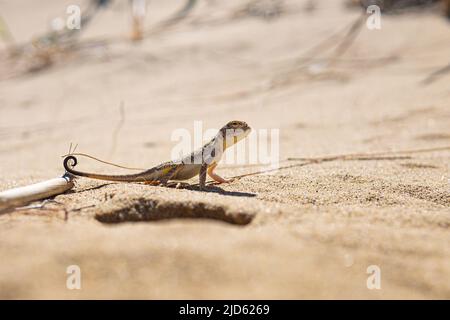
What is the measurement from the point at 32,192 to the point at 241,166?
208 cm

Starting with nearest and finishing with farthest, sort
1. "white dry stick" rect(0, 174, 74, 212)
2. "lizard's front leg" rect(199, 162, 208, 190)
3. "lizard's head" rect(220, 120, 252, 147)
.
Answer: "white dry stick" rect(0, 174, 74, 212), "lizard's front leg" rect(199, 162, 208, 190), "lizard's head" rect(220, 120, 252, 147)

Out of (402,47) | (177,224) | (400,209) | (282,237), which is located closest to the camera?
(282,237)

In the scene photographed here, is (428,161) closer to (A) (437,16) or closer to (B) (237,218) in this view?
(B) (237,218)

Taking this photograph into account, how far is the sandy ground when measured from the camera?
1900 millimetres

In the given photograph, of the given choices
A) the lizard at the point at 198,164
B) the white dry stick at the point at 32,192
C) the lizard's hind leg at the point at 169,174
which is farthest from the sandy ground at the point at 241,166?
the lizard's hind leg at the point at 169,174

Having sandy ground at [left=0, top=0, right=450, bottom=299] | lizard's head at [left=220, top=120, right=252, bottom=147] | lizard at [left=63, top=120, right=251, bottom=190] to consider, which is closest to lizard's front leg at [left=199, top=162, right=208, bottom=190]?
lizard at [left=63, top=120, right=251, bottom=190]

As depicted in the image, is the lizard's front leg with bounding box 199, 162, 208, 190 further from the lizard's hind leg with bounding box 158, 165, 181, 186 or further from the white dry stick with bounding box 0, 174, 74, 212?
the white dry stick with bounding box 0, 174, 74, 212

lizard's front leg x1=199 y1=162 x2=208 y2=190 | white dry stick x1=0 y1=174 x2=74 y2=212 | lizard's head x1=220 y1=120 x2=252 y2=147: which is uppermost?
lizard's head x1=220 y1=120 x2=252 y2=147

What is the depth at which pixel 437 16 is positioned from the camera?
29.4 feet

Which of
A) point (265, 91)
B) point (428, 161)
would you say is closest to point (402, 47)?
point (265, 91)

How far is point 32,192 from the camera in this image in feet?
8.85

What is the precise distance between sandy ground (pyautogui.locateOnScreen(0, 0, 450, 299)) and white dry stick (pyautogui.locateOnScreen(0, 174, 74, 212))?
0.08 m

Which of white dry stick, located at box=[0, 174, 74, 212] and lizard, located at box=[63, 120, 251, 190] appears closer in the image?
white dry stick, located at box=[0, 174, 74, 212]
